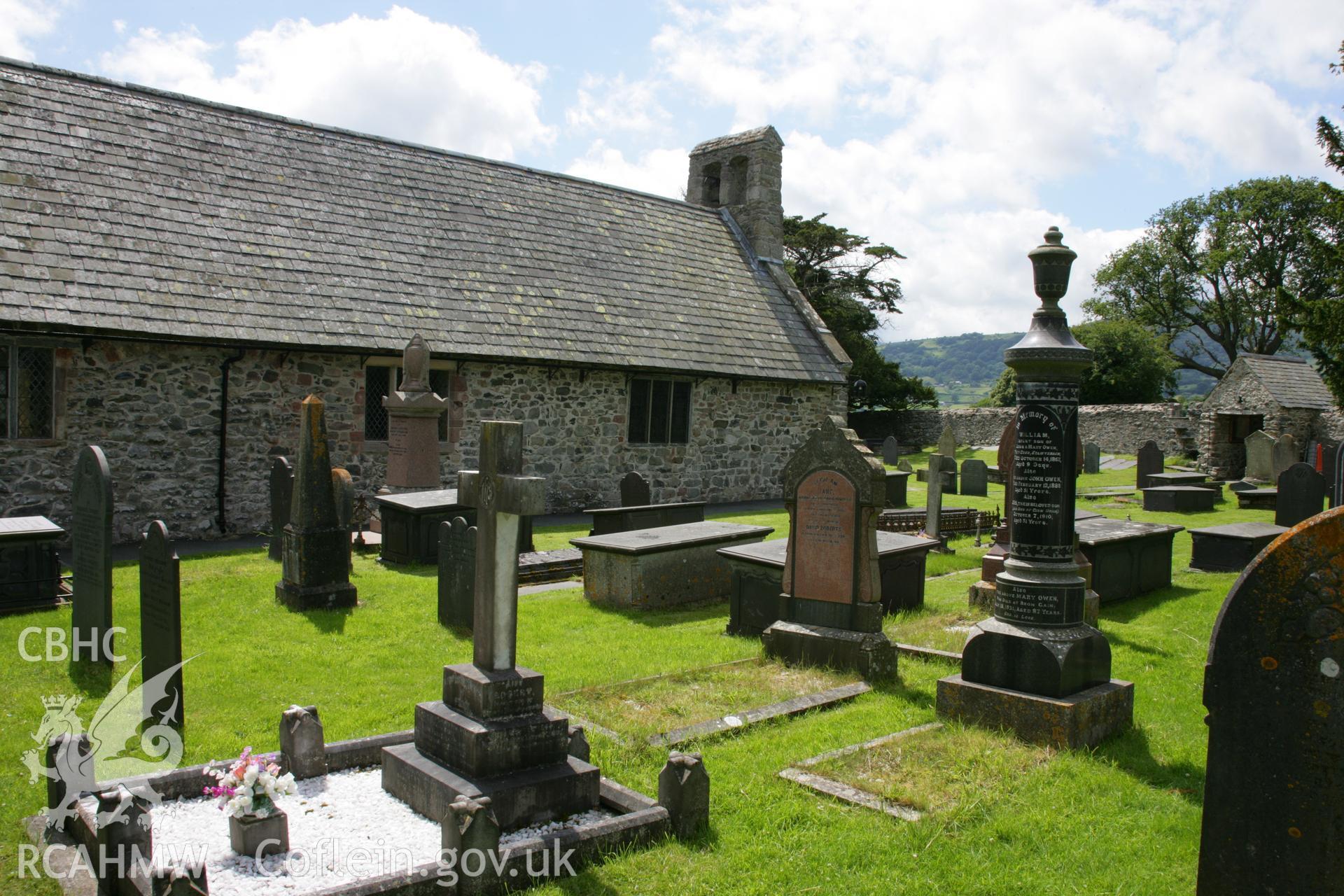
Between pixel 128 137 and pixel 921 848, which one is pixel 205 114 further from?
pixel 921 848

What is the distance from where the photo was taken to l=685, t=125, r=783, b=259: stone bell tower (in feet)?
77.7

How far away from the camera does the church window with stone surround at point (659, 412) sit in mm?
18781

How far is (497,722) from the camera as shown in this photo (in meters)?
4.86

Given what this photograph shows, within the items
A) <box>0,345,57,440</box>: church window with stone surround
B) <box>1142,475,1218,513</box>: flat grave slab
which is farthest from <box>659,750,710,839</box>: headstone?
<box>1142,475,1218,513</box>: flat grave slab

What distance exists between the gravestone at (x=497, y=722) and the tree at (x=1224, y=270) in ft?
173

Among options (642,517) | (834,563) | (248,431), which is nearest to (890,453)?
(642,517)

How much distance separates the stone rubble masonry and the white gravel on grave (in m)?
8.43

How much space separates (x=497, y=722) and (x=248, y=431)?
1093 cm

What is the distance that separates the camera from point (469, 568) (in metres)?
8.61

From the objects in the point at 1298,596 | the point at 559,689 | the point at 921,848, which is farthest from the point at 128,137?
the point at 1298,596

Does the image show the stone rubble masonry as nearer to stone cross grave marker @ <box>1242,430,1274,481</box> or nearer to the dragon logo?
the dragon logo

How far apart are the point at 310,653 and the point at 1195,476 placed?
801 inches

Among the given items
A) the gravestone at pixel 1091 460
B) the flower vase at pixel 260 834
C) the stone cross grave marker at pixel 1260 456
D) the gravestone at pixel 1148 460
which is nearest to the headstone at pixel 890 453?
the gravestone at pixel 1091 460

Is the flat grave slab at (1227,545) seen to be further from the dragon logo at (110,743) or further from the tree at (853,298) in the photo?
the tree at (853,298)
